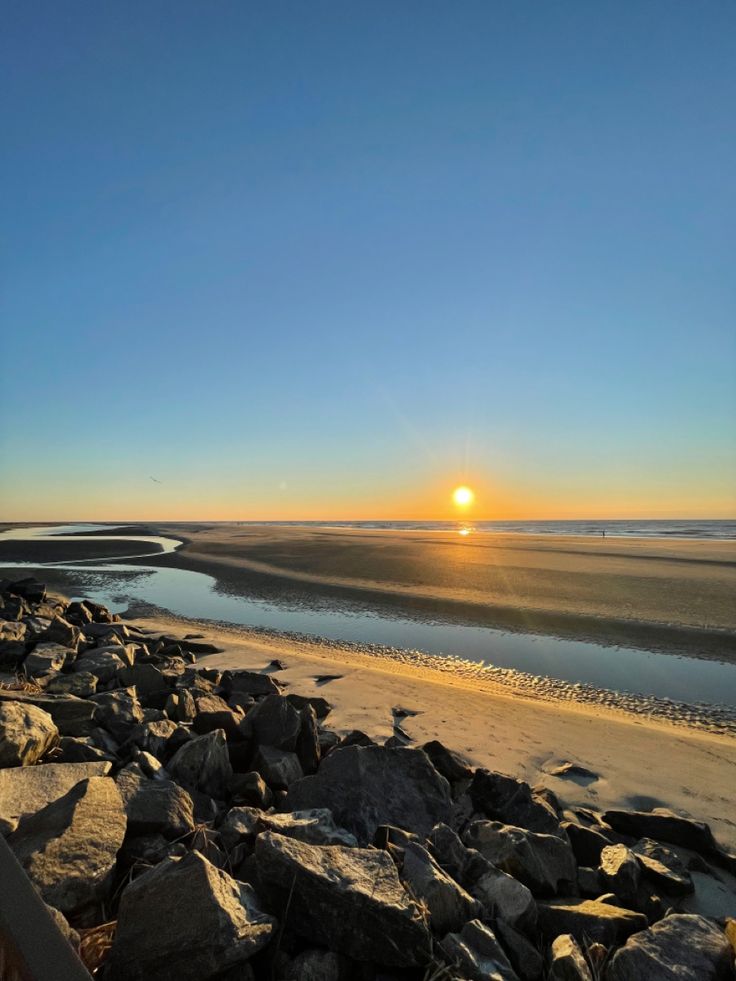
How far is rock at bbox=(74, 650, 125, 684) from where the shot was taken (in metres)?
8.46

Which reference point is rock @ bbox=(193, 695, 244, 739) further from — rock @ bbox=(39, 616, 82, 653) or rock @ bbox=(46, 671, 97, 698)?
rock @ bbox=(39, 616, 82, 653)

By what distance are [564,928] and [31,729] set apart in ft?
14.5

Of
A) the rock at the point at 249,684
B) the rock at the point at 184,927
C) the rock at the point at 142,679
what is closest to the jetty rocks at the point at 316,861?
the rock at the point at 184,927

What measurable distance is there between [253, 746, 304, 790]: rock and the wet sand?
34.9ft

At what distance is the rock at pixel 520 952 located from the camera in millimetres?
3041

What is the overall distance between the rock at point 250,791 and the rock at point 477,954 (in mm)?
2261

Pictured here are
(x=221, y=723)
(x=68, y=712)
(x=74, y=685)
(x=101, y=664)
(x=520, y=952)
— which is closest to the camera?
(x=520, y=952)

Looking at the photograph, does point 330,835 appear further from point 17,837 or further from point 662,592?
point 662,592

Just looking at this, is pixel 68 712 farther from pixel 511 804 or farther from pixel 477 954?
pixel 477 954

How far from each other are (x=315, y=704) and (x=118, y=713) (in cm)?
325

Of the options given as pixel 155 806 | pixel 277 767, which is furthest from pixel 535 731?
pixel 155 806

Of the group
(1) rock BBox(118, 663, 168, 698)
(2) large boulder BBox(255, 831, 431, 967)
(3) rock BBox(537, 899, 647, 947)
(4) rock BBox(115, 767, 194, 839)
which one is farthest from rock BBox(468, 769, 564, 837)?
(1) rock BBox(118, 663, 168, 698)

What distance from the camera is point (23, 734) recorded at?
15.7 ft

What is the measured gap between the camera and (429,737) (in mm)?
7844
